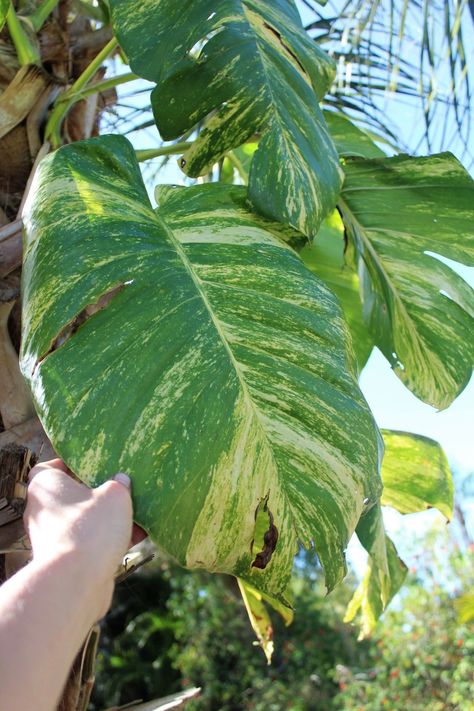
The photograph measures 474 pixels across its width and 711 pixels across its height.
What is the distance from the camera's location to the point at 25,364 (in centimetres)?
81

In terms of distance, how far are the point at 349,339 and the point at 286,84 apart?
383 mm

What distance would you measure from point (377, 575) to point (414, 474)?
0.66 ft

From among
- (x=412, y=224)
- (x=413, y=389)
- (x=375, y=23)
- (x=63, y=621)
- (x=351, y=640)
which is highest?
(x=375, y=23)

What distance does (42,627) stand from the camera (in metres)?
0.54

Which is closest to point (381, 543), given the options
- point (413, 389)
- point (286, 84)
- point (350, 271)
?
point (413, 389)

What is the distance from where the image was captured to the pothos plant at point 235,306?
2.45ft

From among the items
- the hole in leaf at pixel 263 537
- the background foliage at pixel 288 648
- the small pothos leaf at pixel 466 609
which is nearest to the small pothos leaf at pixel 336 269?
the hole in leaf at pixel 263 537

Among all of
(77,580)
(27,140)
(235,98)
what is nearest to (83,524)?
(77,580)

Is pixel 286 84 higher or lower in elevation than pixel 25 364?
higher

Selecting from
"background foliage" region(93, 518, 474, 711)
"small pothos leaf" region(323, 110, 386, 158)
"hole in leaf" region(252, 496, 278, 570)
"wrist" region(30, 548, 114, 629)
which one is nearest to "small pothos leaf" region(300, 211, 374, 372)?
"small pothos leaf" region(323, 110, 386, 158)

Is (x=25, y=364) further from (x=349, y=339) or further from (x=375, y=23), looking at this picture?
(x=375, y=23)

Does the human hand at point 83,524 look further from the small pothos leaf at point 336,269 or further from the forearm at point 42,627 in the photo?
the small pothos leaf at point 336,269

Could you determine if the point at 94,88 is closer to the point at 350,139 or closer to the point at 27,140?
the point at 27,140

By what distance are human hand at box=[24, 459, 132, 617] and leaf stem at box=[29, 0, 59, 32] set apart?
783 millimetres
